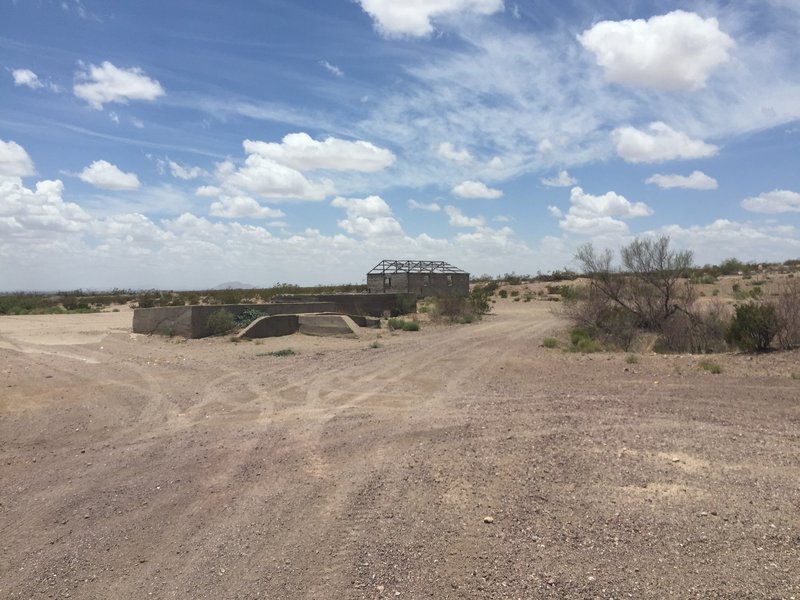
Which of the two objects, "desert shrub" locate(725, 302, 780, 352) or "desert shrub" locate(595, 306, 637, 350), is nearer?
"desert shrub" locate(725, 302, 780, 352)

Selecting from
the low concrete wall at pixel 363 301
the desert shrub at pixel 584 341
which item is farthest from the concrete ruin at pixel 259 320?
the desert shrub at pixel 584 341

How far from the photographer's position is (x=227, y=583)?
16.7ft

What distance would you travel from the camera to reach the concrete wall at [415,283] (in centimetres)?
5578

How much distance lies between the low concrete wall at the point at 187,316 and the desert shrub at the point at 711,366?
1781 cm

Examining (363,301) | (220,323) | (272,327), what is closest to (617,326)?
(272,327)

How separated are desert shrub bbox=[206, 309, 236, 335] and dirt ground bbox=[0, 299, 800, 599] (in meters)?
10.5

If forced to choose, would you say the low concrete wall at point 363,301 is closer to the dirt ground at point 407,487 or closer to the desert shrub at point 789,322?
the dirt ground at point 407,487

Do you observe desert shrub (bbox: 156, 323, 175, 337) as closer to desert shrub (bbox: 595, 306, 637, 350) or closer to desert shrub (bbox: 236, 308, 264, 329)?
desert shrub (bbox: 236, 308, 264, 329)

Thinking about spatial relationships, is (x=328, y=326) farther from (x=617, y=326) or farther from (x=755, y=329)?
(x=755, y=329)

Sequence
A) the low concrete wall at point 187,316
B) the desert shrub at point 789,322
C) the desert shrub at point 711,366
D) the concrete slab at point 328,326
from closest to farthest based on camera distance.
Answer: the desert shrub at point 711,366, the desert shrub at point 789,322, the concrete slab at point 328,326, the low concrete wall at point 187,316

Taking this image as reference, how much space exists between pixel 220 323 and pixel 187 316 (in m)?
1.30

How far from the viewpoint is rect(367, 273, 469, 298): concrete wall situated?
55781 mm

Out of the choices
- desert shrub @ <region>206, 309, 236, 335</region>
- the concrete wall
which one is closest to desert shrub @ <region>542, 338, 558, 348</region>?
desert shrub @ <region>206, 309, 236, 335</region>

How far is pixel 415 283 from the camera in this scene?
56.5 meters
